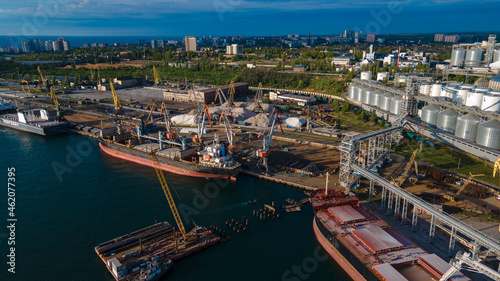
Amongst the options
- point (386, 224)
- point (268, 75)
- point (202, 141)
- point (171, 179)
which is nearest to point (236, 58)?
point (268, 75)

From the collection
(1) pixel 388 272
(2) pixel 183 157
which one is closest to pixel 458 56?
(2) pixel 183 157

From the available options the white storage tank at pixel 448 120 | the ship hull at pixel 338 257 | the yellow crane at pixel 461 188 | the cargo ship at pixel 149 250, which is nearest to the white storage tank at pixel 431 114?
the white storage tank at pixel 448 120

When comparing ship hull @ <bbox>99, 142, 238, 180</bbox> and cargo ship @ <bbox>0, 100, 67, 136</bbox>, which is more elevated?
cargo ship @ <bbox>0, 100, 67, 136</bbox>

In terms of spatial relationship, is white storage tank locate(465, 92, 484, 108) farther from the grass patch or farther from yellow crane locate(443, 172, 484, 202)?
yellow crane locate(443, 172, 484, 202)

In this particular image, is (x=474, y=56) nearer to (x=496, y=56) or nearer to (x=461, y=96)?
(x=496, y=56)

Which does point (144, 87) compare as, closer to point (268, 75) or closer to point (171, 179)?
point (268, 75)

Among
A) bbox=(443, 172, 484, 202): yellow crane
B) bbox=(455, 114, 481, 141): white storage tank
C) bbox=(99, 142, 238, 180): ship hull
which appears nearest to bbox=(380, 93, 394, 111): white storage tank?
bbox=(455, 114, 481, 141): white storage tank

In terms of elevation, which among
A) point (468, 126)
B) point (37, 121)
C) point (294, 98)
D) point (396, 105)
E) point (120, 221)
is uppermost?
point (396, 105)
